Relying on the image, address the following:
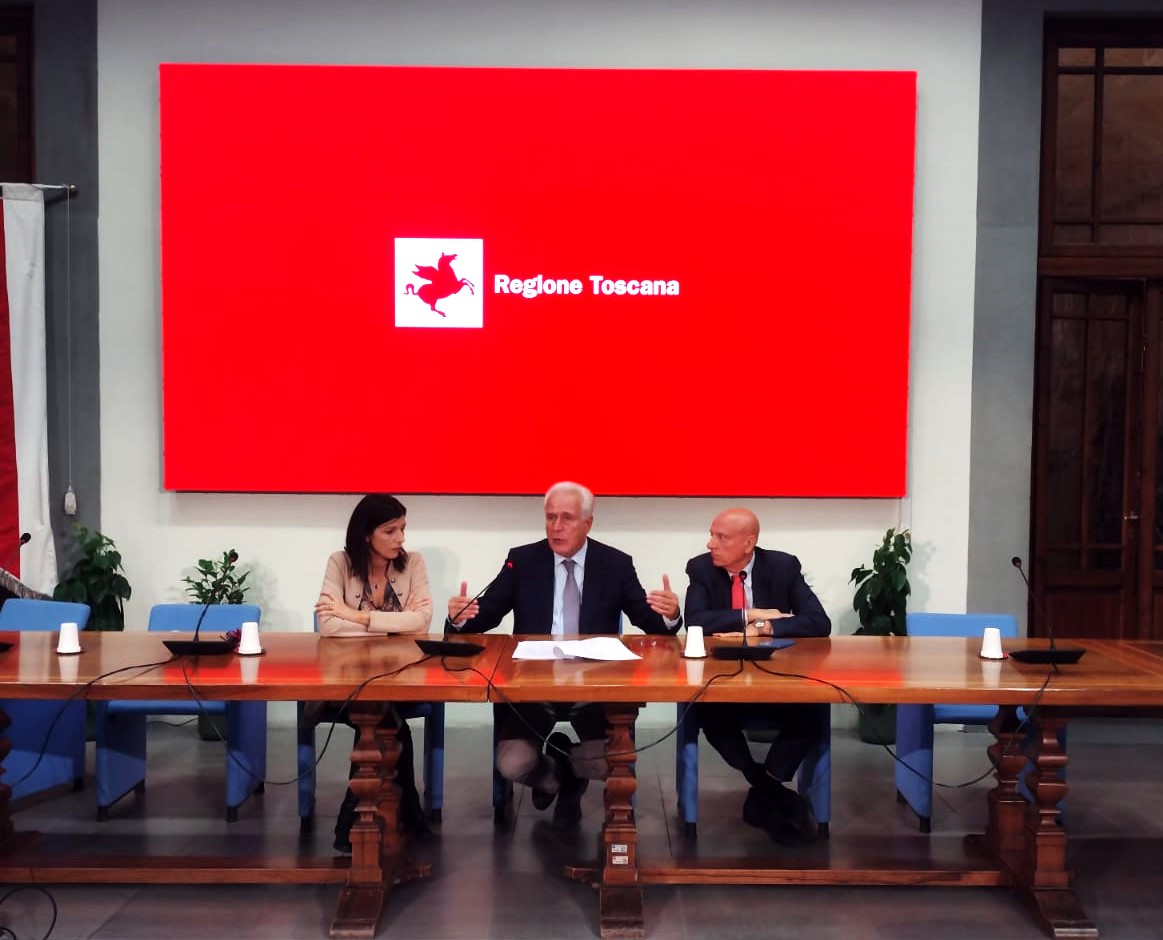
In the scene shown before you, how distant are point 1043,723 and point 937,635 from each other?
33.3 inches

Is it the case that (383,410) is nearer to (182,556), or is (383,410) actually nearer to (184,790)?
(182,556)

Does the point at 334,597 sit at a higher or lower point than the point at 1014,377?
lower

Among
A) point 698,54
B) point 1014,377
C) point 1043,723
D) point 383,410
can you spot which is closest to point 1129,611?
point 1014,377

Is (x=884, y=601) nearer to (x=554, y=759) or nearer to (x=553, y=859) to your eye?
(x=554, y=759)

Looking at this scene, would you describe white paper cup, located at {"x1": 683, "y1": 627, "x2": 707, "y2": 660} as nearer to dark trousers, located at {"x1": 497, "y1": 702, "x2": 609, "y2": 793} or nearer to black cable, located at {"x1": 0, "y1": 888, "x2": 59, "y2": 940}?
dark trousers, located at {"x1": 497, "y1": 702, "x2": 609, "y2": 793}

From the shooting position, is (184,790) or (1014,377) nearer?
(184,790)

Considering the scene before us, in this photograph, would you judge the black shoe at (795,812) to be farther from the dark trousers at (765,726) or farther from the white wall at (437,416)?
the white wall at (437,416)

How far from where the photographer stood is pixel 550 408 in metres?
5.21

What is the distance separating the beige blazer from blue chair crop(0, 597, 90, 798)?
3.24 feet

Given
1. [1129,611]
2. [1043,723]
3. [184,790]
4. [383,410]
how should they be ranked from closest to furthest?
[1043,723]
[184,790]
[383,410]
[1129,611]

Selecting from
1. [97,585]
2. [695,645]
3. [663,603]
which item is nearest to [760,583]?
[663,603]

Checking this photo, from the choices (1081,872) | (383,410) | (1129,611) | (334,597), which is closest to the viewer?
(1081,872)

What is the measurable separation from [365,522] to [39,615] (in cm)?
144

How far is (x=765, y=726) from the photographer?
3.83 m
